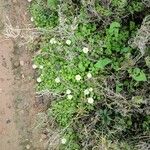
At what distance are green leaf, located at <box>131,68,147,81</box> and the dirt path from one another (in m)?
1.14

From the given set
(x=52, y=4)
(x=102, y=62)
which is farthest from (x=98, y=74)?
(x=52, y=4)

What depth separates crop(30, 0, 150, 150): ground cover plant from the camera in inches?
134

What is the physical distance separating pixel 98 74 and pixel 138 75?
0.40 m

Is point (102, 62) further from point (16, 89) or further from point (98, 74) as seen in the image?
point (16, 89)

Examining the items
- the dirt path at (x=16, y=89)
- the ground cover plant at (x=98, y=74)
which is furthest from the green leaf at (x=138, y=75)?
the dirt path at (x=16, y=89)

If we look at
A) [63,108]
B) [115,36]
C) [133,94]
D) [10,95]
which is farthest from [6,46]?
[133,94]

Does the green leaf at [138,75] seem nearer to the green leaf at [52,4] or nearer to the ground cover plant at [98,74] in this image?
the ground cover plant at [98,74]

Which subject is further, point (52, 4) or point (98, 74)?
point (52, 4)

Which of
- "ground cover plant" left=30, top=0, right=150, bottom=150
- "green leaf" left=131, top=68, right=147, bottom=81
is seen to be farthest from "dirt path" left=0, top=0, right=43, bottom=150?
"green leaf" left=131, top=68, right=147, bottom=81

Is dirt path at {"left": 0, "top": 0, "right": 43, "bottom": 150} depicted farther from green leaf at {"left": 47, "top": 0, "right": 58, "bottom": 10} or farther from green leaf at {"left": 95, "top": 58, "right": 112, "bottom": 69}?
green leaf at {"left": 95, "top": 58, "right": 112, "bottom": 69}

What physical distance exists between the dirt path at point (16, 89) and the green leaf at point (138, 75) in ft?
3.74

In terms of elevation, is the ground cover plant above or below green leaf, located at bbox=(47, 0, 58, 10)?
below

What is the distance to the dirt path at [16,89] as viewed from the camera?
3.95 meters

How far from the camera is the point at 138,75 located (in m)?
3.36
